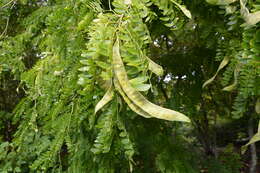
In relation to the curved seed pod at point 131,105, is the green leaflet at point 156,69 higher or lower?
higher

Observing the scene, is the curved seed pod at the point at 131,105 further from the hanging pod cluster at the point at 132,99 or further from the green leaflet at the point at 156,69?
the green leaflet at the point at 156,69

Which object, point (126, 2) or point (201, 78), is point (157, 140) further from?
point (126, 2)

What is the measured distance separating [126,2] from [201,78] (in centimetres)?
84

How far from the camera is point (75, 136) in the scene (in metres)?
1.11

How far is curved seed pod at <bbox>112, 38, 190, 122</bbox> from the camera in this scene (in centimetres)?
36

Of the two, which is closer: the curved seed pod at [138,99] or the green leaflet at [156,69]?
the curved seed pod at [138,99]

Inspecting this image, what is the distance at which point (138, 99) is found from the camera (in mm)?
381

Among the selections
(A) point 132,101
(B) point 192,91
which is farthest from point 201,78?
(A) point 132,101

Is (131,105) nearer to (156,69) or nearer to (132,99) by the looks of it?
(132,99)

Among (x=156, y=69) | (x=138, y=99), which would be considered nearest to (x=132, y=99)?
(x=138, y=99)

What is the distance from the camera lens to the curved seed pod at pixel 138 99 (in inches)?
14.1

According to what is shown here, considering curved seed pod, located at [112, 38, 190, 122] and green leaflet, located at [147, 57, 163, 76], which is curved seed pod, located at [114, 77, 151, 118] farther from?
green leaflet, located at [147, 57, 163, 76]

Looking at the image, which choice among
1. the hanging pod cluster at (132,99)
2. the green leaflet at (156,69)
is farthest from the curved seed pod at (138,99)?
the green leaflet at (156,69)

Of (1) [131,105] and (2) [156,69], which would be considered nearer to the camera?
(1) [131,105]
